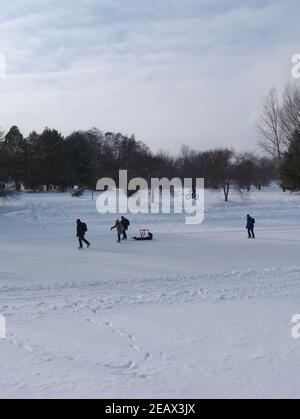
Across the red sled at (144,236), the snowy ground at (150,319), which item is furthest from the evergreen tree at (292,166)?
the red sled at (144,236)

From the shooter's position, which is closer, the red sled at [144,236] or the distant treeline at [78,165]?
the red sled at [144,236]

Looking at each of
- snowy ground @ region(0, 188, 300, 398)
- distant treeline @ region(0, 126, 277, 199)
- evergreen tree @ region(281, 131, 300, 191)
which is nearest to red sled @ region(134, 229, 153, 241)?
snowy ground @ region(0, 188, 300, 398)

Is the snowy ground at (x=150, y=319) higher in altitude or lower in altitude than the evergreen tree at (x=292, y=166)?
lower

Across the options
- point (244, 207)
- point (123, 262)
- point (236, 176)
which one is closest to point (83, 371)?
point (123, 262)

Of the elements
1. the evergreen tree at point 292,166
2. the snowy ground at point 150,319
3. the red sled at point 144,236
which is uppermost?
the evergreen tree at point 292,166

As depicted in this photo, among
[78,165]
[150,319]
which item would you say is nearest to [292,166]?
[150,319]

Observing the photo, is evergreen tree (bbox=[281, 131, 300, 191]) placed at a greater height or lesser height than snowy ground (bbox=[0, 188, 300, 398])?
greater

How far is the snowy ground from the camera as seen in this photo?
20.5 ft

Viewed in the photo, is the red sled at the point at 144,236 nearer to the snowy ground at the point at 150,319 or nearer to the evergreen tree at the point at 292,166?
the snowy ground at the point at 150,319

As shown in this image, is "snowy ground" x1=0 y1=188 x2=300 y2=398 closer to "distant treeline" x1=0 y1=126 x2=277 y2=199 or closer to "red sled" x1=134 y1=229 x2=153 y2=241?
"red sled" x1=134 y1=229 x2=153 y2=241

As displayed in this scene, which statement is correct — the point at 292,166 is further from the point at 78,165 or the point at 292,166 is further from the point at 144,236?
the point at 78,165

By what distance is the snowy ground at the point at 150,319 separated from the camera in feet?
20.5

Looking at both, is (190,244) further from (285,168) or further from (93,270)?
(285,168)
